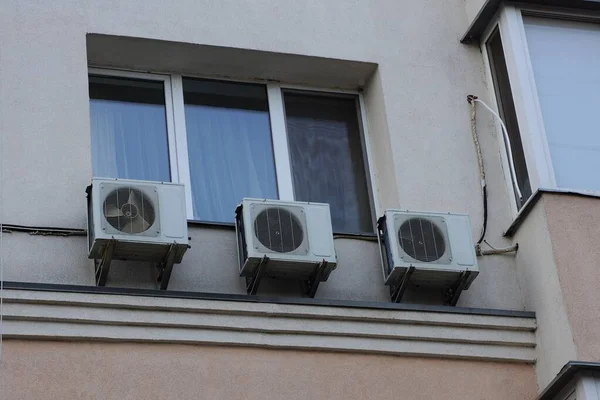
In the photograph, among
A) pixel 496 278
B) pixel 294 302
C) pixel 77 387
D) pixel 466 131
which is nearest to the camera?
pixel 77 387

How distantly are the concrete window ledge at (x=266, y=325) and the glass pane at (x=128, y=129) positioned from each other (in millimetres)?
1426

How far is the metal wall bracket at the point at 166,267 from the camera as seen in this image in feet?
28.3

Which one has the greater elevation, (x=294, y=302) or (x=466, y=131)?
(x=466, y=131)

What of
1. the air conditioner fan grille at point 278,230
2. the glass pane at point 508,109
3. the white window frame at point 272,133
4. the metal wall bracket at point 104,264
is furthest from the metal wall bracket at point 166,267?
the glass pane at point 508,109

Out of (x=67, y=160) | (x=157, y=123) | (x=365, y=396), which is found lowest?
(x=365, y=396)

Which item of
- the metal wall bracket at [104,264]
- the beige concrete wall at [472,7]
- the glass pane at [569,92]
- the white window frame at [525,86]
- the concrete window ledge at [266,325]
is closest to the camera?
the concrete window ledge at [266,325]

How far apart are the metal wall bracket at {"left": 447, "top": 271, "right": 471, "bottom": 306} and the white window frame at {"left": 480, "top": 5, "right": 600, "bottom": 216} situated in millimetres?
764

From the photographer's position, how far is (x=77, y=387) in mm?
8203

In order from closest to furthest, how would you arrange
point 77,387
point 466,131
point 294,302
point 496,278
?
1. point 77,387
2. point 294,302
3. point 496,278
4. point 466,131

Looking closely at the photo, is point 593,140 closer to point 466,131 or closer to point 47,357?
point 466,131

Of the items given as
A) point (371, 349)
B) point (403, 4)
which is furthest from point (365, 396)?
point (403, 4)

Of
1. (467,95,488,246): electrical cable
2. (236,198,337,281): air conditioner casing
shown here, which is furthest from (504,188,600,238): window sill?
(236,198,337,281): air conditioner casing

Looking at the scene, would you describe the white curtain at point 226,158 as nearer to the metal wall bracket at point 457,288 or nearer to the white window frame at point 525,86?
the metal wall bracket at point 457,288

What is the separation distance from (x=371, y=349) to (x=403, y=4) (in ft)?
9.76
